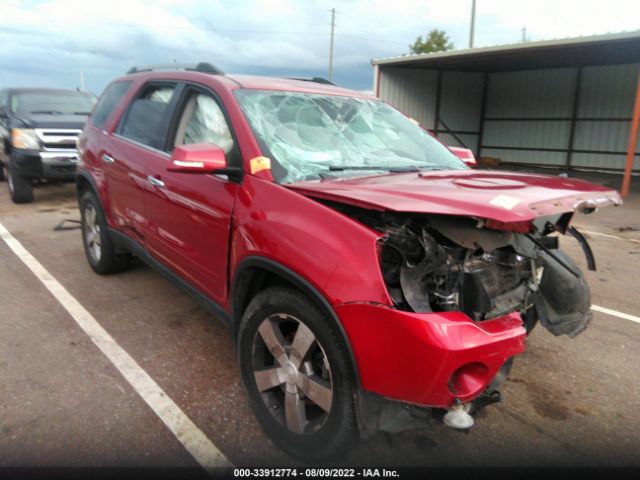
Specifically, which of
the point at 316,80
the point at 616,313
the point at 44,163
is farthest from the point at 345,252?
the point at 44,163

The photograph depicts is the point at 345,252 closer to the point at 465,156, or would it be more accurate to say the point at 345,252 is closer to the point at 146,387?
the point at 146,387

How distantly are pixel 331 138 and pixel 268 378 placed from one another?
146 cm

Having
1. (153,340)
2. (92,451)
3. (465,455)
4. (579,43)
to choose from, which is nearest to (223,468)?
(92,451)

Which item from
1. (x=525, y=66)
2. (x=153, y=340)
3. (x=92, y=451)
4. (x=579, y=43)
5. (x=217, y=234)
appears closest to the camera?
(x=92, y=451)

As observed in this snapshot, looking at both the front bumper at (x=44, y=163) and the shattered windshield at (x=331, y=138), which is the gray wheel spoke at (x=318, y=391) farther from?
the front bumper at (x=44, y=163)

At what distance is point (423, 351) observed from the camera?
1.82 meters

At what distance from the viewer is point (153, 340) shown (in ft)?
11.8

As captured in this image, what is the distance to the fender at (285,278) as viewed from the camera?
199 cm

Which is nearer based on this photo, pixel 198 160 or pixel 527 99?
pixel 198 160

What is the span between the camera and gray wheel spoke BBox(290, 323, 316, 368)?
217 centimetres

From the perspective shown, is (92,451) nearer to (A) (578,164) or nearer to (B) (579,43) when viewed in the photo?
(B) (579,43)

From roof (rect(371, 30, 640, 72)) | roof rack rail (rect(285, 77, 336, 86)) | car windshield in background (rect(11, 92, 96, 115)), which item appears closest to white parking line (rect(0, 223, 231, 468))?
roof rack rail (rect(285, 77, 336, 86))

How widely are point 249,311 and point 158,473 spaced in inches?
33.5

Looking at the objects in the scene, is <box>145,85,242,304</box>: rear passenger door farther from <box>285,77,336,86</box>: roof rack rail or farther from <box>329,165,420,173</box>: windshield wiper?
<box>285,77,336,86</box>: roof rack rail
